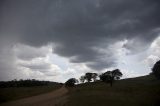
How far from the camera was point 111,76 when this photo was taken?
100 meters

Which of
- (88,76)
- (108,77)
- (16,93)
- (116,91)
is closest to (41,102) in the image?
(116,91)

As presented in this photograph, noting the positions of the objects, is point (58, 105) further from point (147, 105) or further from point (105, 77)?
point (105, 77)

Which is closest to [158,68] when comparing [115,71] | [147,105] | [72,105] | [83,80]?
[115,71]

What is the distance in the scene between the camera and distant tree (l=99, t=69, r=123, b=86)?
99.0 m

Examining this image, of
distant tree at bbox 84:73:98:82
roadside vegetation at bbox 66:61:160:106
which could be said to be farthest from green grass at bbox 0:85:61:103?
distant tree at bbox 84:73:98:82

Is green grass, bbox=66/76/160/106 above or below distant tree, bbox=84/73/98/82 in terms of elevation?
below

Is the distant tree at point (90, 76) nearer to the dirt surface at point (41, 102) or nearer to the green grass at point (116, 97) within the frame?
the green grass at point (116, 97)

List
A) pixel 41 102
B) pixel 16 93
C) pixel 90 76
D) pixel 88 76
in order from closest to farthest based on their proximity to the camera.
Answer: pixel 41 102 → pixel 16 93 → pixel 90 76 → pixel 88 76

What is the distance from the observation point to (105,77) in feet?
329

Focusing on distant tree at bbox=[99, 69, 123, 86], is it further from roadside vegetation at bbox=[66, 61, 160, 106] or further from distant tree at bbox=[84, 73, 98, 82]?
distant tree at bbox=[84, 73, 98, 82]

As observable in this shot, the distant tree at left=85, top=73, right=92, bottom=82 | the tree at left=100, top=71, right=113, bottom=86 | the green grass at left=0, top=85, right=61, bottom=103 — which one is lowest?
the green grass at left=0, top=85, right=61, bottom=103

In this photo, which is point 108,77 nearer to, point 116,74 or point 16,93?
point 116,74

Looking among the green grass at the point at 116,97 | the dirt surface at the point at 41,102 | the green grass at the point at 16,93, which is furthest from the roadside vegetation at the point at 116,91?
the green grass at the point at 16,93

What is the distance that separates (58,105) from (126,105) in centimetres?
870
